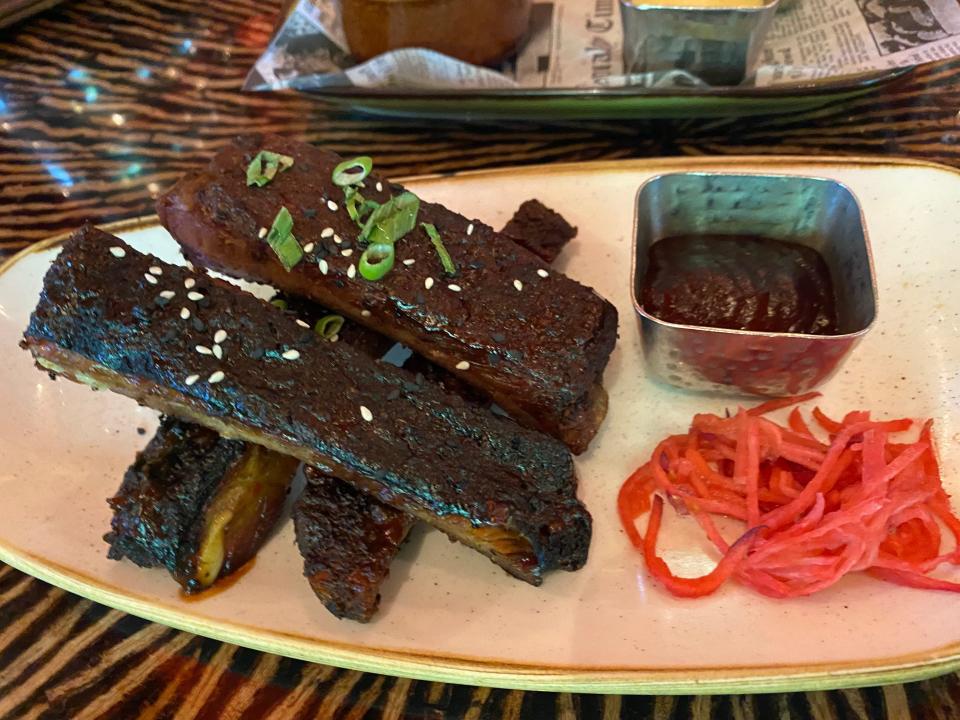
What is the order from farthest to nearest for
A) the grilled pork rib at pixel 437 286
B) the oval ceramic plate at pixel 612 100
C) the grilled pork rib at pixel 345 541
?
the oval ceramic plate at pixel 612 100 < the grilled pork rib at pixel 437 286 < the grilled pork rib at pixel 345 541

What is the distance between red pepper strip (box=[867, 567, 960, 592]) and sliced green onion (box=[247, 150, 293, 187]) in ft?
7.10

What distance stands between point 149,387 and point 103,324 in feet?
0.72

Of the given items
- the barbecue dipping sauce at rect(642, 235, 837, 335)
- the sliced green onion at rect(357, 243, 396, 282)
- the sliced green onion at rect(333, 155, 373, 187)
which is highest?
the sliced green onion at rect(333, 155, 373, 187)

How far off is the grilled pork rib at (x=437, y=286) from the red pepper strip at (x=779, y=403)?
0.52 m

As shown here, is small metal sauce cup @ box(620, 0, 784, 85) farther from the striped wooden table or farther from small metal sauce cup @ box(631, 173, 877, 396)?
small metal sauce cup @ box(631, 173, 877, 396)

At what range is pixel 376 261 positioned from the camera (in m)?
2.24

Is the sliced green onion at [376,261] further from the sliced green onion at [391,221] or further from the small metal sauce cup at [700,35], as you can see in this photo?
the small metal sauce cup at [700,35]

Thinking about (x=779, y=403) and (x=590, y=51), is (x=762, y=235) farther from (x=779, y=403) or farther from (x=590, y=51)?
(x=590, y=51)

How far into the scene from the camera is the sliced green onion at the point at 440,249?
2.23 m

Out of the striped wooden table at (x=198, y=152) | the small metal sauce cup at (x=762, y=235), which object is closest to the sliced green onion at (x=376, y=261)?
the small metal sauce cup at (x=762, y=235)

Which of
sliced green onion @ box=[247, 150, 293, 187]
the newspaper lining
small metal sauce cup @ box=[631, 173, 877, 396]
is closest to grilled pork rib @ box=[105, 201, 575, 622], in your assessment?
sliced green onion @ box=[247, 150, 293, 187]

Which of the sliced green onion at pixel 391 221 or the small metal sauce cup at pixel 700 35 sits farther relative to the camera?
the small metal sauce cup at pixel 700 35

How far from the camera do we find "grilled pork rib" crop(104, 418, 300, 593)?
6.50 feet

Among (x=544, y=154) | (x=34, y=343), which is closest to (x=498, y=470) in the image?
(x=34, y=343)
